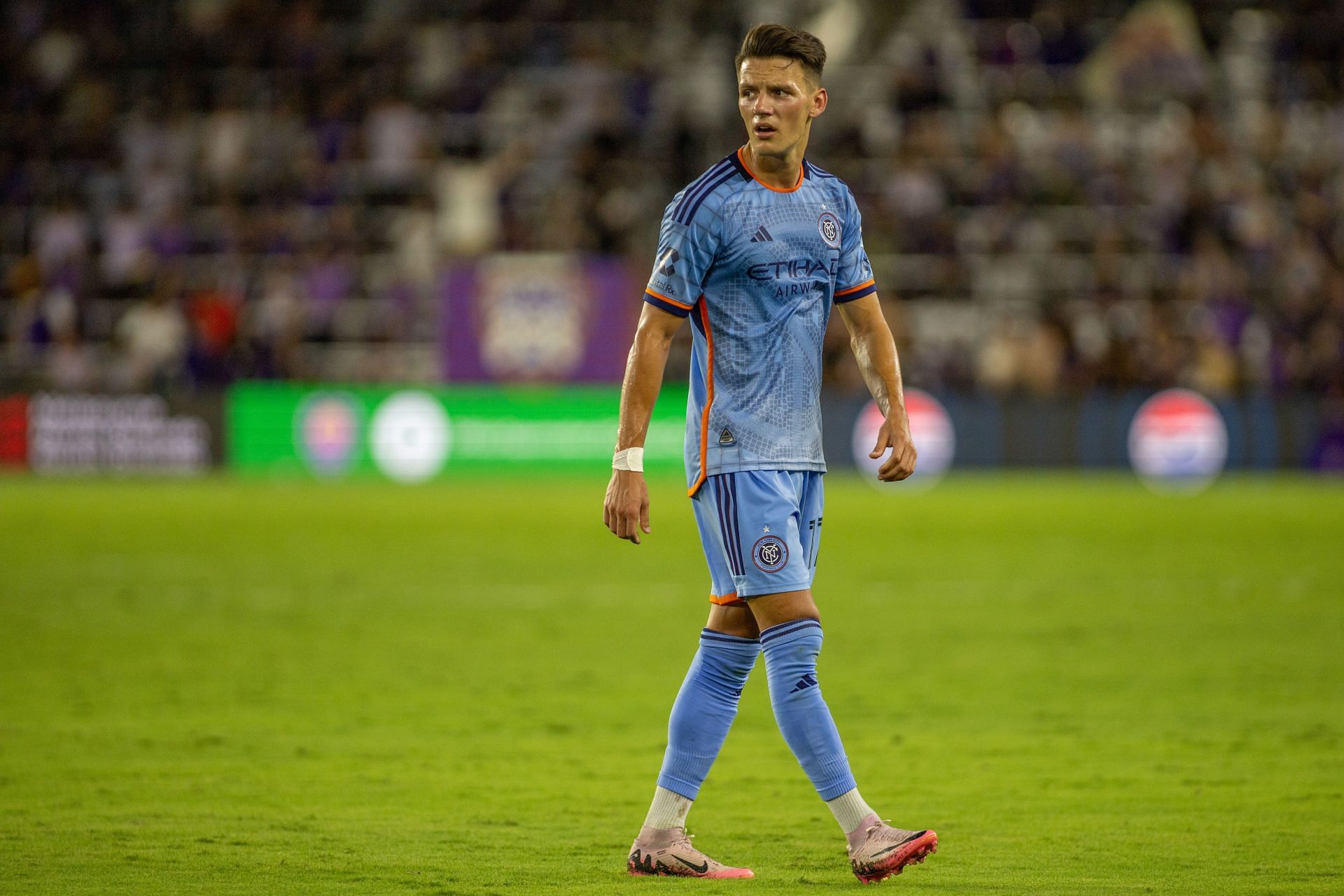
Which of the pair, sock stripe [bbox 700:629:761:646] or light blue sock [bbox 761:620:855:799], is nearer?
light blue sock [bbox 761:620:855:799]

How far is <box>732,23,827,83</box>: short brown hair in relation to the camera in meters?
4.92

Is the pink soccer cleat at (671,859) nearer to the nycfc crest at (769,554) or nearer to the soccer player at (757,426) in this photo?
the soccer player at (757,426)

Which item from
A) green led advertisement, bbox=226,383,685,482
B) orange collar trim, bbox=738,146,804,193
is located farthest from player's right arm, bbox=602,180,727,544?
green led advertisement, bbox=226,383,685,482

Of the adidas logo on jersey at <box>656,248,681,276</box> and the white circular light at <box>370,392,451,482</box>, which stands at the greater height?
the adidas logo on jersey at <box>656,248,681,276</box>

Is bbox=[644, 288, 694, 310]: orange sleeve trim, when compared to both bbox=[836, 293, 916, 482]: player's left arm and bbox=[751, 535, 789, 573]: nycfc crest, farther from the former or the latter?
bbox=[751, 535, 789, 573]: nycfc crest

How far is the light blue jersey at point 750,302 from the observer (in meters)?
4.90

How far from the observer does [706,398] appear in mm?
5059

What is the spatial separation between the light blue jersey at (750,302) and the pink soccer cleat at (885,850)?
1.01 metres

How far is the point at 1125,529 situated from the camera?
17.1 m

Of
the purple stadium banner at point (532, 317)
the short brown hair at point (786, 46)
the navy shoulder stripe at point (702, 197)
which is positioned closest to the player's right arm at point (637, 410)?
the navy shoulder stripe at point (702, 197)

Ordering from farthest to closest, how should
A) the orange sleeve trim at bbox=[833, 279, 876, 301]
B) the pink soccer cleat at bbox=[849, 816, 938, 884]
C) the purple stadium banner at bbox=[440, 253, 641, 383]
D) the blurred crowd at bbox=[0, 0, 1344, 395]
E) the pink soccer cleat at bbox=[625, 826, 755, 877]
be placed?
the blurred crowd at bbox=[0, 0, 1344, 395] < the purple stadium banner at bbox=[440, 253, 641, 383] < the orange sleeve trim at bbox=[833, 279, 876, 301] < the pink soccer cleat at bbox=[625, 826, 755, 877] < the pink soccer cleat at bbox=[849, 816, 938, 884]

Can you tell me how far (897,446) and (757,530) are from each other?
52cm

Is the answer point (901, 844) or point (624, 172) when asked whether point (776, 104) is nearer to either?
point (901, 844)

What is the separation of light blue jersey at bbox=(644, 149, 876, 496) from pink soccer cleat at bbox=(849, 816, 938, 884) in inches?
39.7
